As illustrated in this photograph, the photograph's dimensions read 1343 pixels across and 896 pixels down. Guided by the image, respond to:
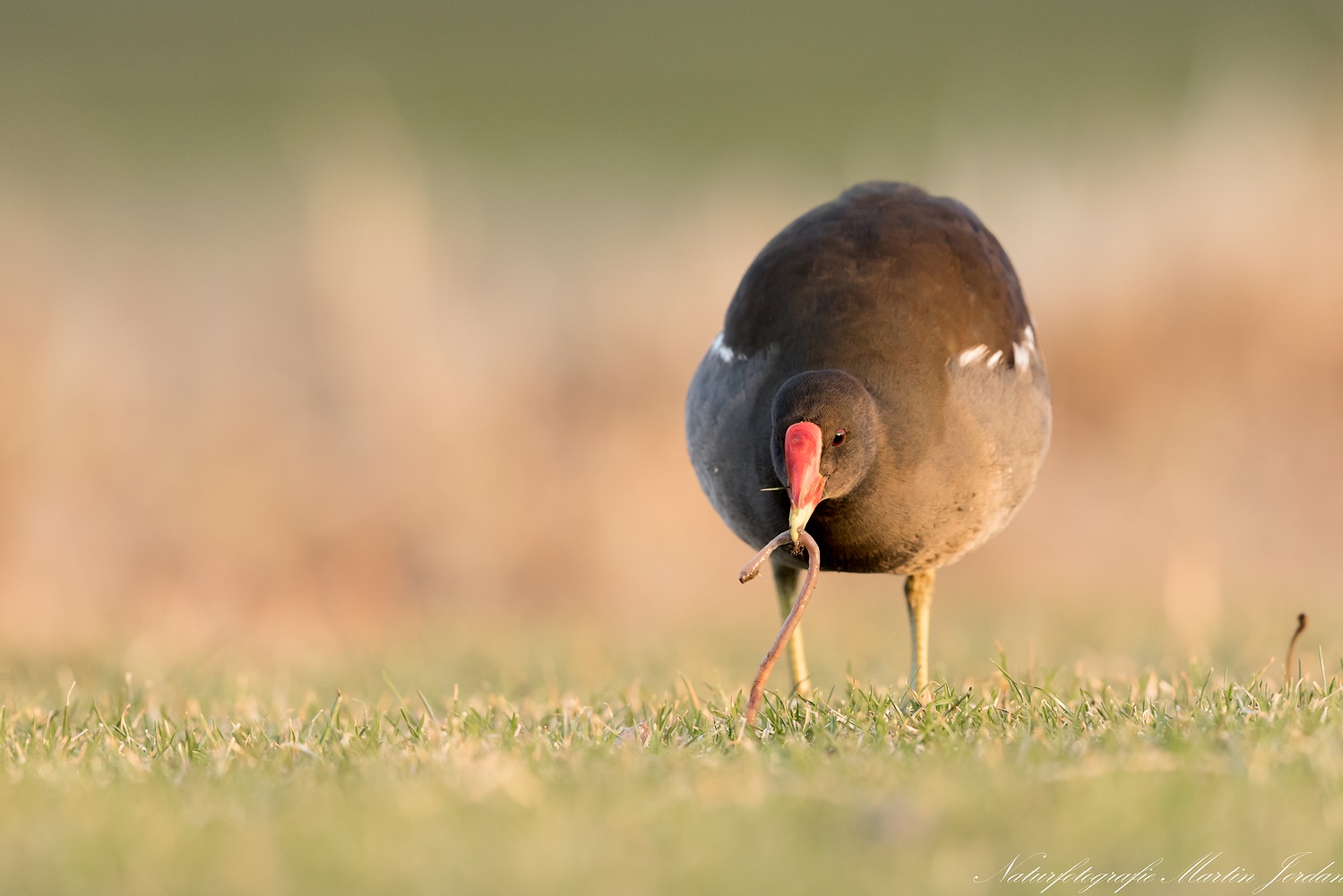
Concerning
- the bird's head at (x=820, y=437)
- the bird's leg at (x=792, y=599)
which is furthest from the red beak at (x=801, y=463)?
the bird's leg at (x=792, y=599)

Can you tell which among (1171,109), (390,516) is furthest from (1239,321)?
(390,516)

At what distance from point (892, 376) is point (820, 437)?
0.45 meters

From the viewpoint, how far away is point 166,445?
29.6ft

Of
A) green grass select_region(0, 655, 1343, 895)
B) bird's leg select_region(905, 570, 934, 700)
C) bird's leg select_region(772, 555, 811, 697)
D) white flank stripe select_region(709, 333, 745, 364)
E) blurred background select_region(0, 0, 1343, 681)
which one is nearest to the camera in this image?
green grass select_region(0, 655, 1343, 895)

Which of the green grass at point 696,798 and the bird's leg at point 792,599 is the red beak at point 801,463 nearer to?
the green grass at point 696,798

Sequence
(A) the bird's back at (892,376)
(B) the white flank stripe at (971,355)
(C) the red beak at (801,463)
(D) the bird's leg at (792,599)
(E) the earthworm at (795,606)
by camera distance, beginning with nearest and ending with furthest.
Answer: (E) the earthworm at (795,606), (C) the red beak at (801,463), (A) the bird's back at (892,376), (B) the white flank stripe at (971,355), (D) the bird's leg at (792,599)

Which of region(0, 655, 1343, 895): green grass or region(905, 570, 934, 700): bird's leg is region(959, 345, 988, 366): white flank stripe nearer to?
region(905, 570, 934, 700): bird's leg

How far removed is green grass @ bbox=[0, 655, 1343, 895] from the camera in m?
2.41

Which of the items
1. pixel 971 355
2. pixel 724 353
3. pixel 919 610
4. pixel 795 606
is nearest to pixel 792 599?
pixel 919 610

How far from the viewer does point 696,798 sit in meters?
2.75

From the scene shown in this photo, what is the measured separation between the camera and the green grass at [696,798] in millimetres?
2412

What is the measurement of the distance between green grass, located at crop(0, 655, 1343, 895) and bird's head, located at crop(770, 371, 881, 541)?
0.56 metres

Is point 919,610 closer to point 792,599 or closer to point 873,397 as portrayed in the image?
point 792,599

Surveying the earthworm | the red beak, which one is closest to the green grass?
the earthworm
